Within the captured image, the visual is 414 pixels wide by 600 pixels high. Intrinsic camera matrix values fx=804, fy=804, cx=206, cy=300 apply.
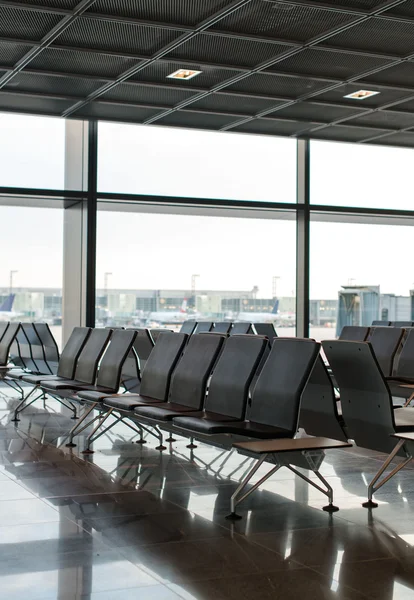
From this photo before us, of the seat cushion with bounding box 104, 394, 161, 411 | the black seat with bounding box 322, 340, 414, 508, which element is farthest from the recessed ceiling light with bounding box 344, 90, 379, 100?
the black seat with bounding box 322, 340, 414, 508

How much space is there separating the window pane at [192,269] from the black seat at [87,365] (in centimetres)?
419

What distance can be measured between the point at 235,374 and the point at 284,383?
0.48 meters

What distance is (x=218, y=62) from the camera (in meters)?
8.56

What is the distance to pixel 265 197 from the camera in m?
12.1

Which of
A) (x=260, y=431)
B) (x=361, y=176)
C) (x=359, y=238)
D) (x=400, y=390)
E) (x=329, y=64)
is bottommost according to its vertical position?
(x=400, y=390)

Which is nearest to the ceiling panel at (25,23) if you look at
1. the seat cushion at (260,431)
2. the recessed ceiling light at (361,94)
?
the recessed ceiling light at (361,94)

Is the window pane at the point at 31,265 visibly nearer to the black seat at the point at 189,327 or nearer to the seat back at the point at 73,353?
the black seat at the point at 189,327

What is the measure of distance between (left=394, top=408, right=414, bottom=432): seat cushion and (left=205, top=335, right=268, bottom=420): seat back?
0.86m

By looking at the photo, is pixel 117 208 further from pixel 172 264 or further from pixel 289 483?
pixel 289 483

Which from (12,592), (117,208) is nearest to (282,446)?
(12,592)

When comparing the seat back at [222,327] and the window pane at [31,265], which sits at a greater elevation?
the window pane at [31,265]

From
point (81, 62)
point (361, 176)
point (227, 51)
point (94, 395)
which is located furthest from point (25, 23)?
point (361, 176)

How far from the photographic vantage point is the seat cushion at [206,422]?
4332mm

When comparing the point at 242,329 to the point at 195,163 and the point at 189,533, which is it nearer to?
the point at 195,163
